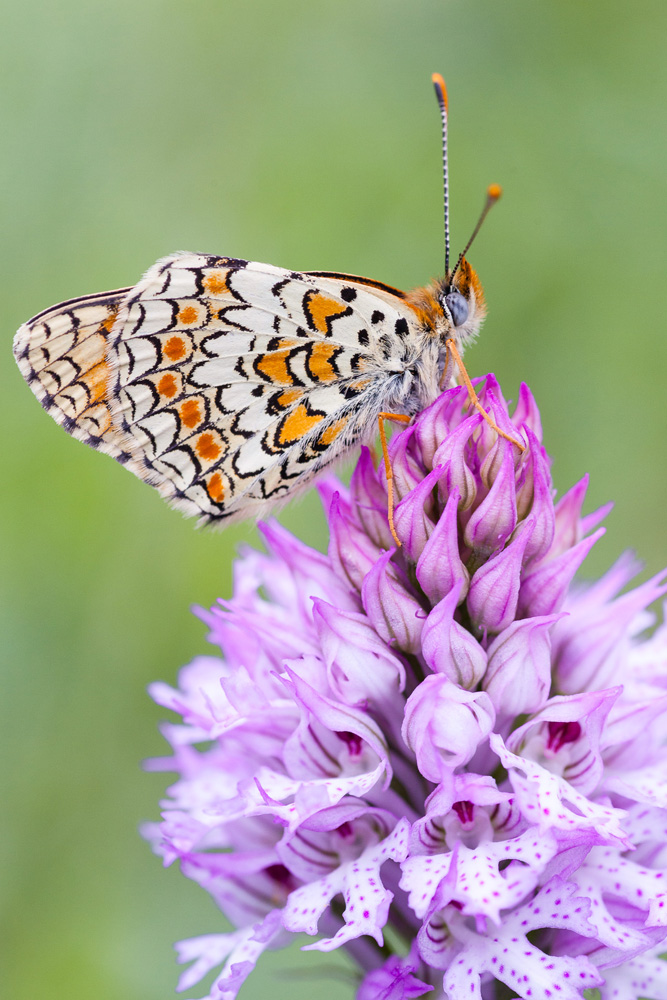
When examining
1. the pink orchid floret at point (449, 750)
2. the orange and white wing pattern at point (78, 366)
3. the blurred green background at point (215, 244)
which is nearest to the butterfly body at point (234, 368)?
the orange and white wing pattern at point (78, 366)

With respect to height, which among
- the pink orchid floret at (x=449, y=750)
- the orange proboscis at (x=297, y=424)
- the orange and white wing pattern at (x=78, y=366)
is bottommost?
the pink orchid floret at (x=449, y=750)

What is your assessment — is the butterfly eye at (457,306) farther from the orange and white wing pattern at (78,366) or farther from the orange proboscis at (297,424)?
the orange and white wing pattern at (78,366)

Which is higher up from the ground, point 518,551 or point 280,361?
Answer: point 280,361

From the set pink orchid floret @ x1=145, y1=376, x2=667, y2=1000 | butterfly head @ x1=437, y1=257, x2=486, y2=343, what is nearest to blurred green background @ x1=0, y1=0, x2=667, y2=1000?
pink orchid floret @ x1=145, y1=376, x2=667, y2=1000

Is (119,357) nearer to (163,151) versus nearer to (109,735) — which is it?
(109,735)

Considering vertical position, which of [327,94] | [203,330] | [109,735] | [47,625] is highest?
[327,94]

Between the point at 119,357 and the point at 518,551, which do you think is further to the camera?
the point at 119,357

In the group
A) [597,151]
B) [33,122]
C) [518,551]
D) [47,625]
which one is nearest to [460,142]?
[597,151]
